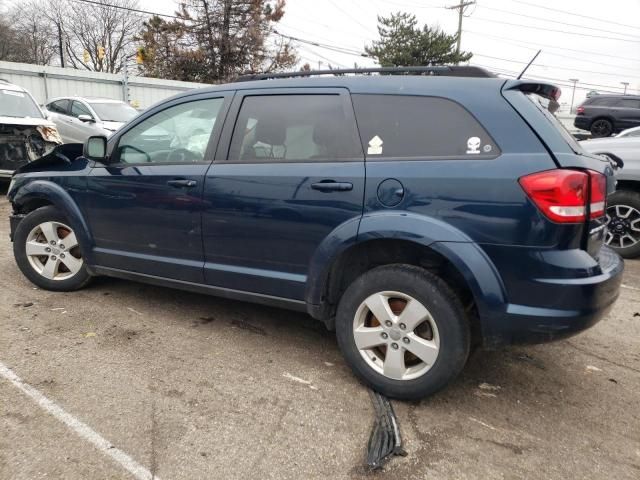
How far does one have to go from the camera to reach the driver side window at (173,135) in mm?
3445

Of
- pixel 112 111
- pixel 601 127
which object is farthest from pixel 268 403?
pixel 601 127

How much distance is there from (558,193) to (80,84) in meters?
20.1

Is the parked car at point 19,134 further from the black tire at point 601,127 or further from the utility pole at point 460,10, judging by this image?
the utility pole at point 460,10

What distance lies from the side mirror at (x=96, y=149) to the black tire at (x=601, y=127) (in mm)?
17509

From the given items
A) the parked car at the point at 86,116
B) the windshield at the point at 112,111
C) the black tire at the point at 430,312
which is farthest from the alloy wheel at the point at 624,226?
the windshield at the point at 112,111

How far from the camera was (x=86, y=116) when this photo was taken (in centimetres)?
1165

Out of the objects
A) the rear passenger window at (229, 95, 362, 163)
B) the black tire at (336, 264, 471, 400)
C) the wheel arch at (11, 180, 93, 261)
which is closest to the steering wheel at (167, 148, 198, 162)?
the rear passenger window at (229, 95, 362, 163)

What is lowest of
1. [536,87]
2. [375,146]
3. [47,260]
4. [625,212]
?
[47,260]

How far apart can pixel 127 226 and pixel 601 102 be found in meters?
18.0

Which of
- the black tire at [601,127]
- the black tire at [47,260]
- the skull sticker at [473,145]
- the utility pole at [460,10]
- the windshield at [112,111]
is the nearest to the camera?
the skull sticker at [473,145]

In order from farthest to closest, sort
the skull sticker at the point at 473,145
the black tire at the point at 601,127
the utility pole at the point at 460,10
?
the utility pole at the point at 460,10 < the black tire at the point at 601,127 < the skull sticker at the point at 473,145

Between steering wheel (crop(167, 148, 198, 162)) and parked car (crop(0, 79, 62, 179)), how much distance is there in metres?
6.14

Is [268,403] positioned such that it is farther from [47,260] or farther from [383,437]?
[47,260]

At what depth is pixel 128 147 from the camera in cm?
378
